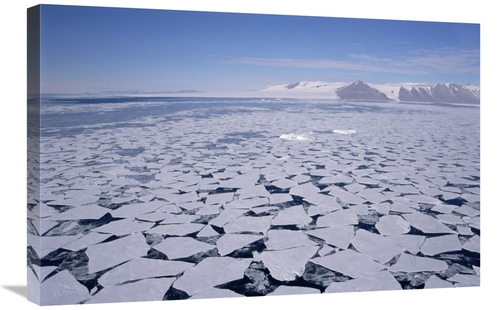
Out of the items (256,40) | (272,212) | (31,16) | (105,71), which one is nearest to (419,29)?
(256,40)

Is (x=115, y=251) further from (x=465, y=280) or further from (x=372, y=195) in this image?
(x=465, y=280)

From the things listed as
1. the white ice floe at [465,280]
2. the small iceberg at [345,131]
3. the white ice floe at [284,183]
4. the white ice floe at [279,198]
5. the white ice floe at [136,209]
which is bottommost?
the white ice floe at [465,280]

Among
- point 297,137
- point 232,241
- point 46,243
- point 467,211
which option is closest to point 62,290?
point 46,243

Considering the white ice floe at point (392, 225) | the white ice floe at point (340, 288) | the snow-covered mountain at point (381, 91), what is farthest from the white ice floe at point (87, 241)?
the white ice floe at point (392, 225)

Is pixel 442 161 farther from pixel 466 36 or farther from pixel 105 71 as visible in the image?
pixel 105 71

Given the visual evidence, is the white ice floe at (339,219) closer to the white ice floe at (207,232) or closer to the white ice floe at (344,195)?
the white ice floe at (344,195)

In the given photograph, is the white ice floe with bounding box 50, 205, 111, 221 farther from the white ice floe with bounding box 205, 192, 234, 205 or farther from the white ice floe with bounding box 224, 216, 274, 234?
the white ice floe with bounding box 224, 216, 274, 234
